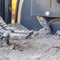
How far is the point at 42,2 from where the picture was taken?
3.70 metres

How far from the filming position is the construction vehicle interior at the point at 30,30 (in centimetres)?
199

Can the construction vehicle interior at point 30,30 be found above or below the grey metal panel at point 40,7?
below

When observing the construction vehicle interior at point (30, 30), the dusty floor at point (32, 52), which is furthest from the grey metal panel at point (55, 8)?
the dusty floor at point (32, 52)

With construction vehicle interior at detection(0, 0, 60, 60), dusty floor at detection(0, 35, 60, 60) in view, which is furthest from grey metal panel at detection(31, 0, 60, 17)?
dusty floor at detection(0, 35, 60, 60)

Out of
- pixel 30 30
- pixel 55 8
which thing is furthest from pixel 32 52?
pixel 55 8

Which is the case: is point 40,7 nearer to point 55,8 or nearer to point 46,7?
point 46,7

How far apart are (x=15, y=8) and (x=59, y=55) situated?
251 cm

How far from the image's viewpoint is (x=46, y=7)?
365 centimetres

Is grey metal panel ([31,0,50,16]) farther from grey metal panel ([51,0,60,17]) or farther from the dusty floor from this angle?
the dusty floor

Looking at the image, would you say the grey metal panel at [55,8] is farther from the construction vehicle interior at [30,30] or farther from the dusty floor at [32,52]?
the dusty floor at [32,52]

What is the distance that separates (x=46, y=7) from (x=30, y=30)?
407 millimetres

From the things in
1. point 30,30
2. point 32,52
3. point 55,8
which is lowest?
point 30,30

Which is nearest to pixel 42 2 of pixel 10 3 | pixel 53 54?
pixel 10 3

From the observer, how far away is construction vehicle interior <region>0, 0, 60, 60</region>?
78.4 inches
